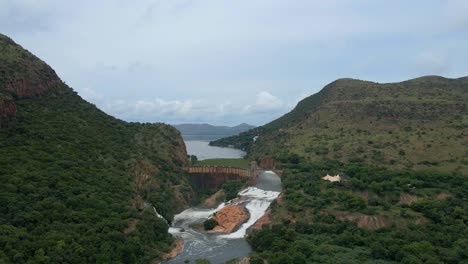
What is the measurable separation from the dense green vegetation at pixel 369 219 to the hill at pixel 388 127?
42.9 feet

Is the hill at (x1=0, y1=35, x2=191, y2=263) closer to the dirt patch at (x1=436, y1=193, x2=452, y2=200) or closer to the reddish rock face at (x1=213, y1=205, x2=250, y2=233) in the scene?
the reddish rock face at (x1=213, y1=205, x2=250, y2=233)

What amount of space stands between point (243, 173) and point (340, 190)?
896 inches

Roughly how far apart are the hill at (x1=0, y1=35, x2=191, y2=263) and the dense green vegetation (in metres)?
15.4

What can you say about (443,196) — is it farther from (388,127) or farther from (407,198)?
(388,127)

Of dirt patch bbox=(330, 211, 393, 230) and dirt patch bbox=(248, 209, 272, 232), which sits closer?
dirt patch bbox=(330, 211, 393, 230)

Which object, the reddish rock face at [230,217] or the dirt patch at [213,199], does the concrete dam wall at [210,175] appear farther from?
the reddish rock face at [230,217]

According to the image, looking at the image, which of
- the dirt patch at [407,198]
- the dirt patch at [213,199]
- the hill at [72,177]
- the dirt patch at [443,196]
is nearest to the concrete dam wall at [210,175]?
the hill at [72,177]

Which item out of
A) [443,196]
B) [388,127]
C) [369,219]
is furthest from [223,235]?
[388,127]

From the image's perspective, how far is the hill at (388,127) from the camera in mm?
90062

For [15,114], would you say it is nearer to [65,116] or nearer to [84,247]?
[65,116]

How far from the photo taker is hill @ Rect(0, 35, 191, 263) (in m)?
45.5

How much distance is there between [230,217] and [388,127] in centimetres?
5613

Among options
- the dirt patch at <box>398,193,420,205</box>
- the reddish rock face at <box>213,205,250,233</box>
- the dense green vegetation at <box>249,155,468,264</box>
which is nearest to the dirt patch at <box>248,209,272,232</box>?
the dense green vegetation at <box>249,155,468,264</box>

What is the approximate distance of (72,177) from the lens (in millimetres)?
57688
